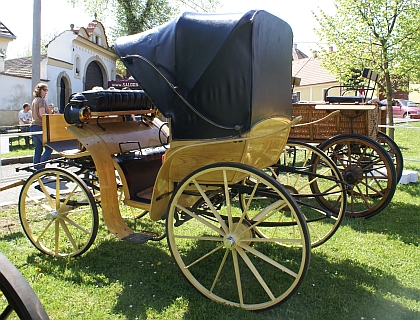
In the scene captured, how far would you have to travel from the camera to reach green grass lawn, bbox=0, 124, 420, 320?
3.28 m

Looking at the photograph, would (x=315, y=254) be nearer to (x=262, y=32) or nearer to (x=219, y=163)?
(x=219, y=163)

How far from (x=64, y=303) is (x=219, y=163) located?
1611mm

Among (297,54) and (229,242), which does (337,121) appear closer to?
(229,242)

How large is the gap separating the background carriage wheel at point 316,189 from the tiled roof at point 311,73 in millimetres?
30720

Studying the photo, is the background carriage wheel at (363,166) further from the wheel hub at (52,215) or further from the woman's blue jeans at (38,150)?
the woman's blue jeans at (38,150)

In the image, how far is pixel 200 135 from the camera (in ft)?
11.3

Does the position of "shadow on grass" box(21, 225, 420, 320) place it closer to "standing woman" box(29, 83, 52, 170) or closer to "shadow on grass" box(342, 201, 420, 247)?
"shadow on grass" box(342, 201, 420, 247)

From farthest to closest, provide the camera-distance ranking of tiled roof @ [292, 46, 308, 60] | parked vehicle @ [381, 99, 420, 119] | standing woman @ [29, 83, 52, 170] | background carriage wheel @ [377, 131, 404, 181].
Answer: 1. tiled roof @ [292, 46, 308, 60]
2. parked vehicle @ [381, 99, 420, 119]
3. standing woman @ [29, 83, 52, 170]
4. background carriage wheel @ [377, 131, 404, 181]

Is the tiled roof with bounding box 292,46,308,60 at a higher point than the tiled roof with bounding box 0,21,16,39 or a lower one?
higher

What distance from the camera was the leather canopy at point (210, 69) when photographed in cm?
321

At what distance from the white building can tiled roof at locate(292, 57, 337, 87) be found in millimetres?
16342

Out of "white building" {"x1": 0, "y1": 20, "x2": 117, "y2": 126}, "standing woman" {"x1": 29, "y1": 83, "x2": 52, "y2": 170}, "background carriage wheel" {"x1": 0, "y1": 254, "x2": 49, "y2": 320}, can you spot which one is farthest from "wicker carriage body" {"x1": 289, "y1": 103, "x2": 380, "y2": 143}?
"white building" {"x1": 0, "y1": 20, "x2": 117, "y2": 126}

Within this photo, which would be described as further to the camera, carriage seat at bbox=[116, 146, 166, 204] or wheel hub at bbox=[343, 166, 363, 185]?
wheel hub at bbox=[343, 166, 363, 185]

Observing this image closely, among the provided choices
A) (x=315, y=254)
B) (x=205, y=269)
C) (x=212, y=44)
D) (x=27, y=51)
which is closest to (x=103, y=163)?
(x=205, y=269)
